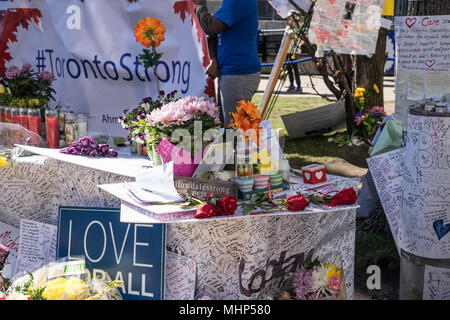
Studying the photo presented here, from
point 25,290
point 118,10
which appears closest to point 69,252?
point 25,290

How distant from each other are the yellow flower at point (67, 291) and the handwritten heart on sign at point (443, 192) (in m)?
1.60

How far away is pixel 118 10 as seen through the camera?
13.1ft

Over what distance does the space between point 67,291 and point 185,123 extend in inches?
33.7

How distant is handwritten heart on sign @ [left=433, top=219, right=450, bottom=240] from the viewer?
2527mm

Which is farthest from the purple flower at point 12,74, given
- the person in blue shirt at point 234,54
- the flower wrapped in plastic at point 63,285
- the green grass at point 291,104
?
the green grass at point 291,104

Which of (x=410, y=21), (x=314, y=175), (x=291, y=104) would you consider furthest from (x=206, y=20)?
(x=291, y=104)

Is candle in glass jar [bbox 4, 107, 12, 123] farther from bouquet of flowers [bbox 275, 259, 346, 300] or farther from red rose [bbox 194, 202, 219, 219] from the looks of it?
bouquet of flowers [bbox 275, 259, 346, 300]

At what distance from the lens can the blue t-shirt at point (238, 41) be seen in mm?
3576

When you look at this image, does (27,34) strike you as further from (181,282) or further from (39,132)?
(181,282)

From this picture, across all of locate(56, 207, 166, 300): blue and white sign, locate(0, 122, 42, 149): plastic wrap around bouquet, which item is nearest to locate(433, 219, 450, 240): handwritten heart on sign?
locate(56, 207, 166, 300): blue and white sign

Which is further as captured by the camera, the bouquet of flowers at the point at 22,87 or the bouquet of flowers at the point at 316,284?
the bouquet of flowers at the point at 22,87

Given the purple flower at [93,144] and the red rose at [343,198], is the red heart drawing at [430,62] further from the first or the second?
the purple flower at [93,144]

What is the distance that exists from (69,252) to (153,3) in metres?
1.97
